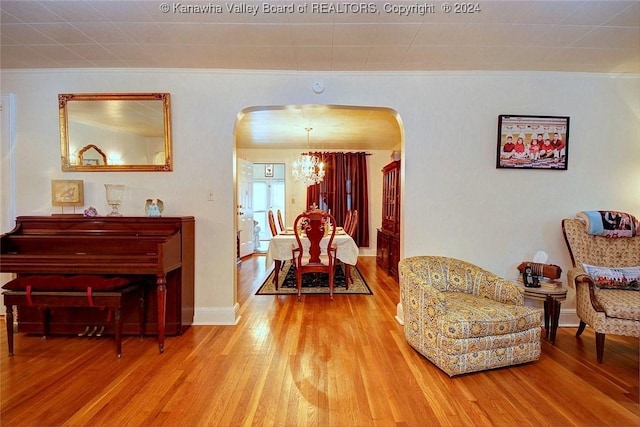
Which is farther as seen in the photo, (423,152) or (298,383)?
(423,152)

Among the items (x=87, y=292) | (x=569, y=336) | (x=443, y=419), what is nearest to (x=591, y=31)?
(x=569, y=336)

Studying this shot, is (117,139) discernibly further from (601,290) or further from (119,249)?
(601,290)

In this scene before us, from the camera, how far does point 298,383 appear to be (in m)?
1.89

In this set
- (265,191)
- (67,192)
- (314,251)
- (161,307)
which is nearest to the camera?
(161,307)

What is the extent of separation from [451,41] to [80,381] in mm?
3520

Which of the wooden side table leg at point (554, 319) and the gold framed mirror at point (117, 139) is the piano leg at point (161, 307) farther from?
the wooden side table leg at point (554, 319)

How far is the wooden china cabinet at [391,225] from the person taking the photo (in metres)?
4.52

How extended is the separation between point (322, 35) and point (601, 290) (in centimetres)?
296

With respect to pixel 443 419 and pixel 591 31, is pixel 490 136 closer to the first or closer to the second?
pixel 591 31

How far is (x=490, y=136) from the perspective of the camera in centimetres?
282

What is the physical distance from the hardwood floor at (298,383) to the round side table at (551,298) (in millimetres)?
130

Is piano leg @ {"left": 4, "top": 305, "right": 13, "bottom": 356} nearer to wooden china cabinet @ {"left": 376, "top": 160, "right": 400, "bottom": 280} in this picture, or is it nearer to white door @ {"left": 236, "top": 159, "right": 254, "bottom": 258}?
white door @ {"left": 236, "top": 159, "right": 254, "bottom": 258}

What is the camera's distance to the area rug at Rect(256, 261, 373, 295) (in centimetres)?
383

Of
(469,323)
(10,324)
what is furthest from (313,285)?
(10,324)
